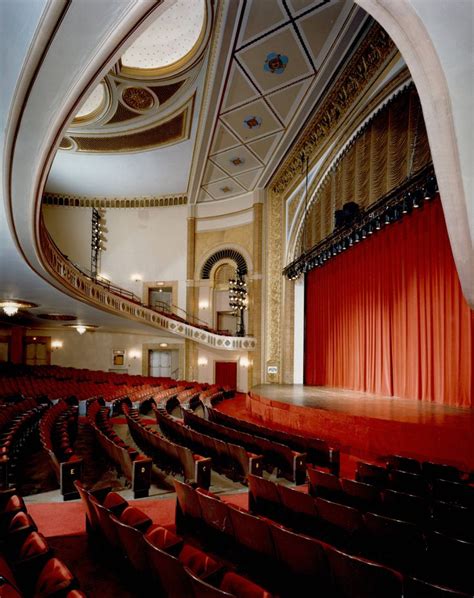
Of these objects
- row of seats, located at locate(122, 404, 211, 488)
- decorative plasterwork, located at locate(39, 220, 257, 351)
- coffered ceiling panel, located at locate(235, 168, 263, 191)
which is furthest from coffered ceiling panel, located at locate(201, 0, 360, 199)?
row of seats, located at locate(122, 404, 211, 488)

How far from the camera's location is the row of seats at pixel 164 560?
56.1 inches

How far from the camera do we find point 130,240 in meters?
15.1

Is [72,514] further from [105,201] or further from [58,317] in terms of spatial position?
[105,201]

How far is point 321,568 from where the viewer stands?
5.27ft

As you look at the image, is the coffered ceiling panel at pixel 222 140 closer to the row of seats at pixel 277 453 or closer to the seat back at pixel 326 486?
the row of seats at pixel 277 453

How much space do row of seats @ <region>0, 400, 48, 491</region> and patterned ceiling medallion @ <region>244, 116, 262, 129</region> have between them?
778cm

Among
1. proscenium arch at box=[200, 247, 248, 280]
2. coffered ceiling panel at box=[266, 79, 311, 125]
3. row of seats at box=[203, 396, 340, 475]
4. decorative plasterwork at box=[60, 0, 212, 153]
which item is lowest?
row of seats at box=[203, 396, 340, 475]

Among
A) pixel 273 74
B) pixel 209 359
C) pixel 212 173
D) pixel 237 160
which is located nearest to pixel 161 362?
pixel 209 359

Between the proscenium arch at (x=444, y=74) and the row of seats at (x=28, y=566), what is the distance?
8.87 feet

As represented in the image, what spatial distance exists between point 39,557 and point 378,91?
7.83 meters

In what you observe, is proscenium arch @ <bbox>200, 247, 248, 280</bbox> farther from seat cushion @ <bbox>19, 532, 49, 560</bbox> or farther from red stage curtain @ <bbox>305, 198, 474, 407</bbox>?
seat cushion @ <bbox>19, 532, 49, 560</bbox>

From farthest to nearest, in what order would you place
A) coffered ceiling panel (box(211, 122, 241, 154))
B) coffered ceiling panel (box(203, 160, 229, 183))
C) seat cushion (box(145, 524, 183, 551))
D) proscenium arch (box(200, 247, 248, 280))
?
1. proscenium arch (box(200, 247, 248, 280))
2. coffered ceiling panel (box(203, 160, 229, 183))
3. coffered ceiling panel (box(211, 122, 241, 154))
4. seat cushion (box(145, 524, 183, 551))

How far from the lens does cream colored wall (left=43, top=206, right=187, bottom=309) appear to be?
14.9 meters

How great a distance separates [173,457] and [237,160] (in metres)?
9.46
